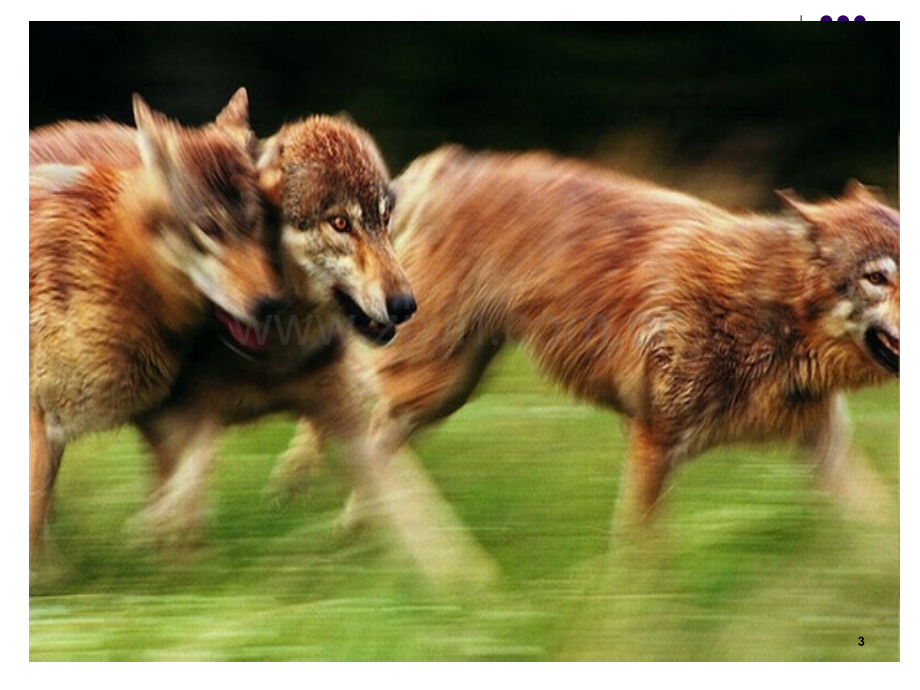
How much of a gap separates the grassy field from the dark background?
91cm

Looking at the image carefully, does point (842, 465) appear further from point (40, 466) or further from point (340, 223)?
point (40, 466)


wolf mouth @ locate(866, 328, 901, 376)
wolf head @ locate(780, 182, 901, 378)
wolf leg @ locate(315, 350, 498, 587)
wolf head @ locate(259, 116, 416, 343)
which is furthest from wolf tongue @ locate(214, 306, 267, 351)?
wolf mouth @ locate(866, 328, 901, 376)

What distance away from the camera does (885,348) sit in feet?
20.3

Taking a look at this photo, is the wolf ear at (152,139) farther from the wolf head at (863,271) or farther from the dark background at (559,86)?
the wolf head at (863,271)

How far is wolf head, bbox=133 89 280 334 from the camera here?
5734 millimetres

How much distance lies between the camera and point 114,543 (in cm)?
618

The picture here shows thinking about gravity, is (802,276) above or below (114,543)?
above

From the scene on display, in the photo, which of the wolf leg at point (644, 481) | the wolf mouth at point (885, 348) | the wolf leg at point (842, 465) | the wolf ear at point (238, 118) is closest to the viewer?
the wolf ear at point (238, 118)

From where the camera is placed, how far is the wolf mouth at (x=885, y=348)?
613cm

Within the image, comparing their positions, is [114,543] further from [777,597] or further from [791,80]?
[791,80]

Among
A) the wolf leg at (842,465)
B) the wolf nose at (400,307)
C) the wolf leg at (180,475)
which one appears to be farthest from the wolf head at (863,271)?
the wolf leg at (180,475)

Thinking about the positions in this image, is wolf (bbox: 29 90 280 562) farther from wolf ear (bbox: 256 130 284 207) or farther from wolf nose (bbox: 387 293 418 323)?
wolf nose (bbox: 387 293 418 323)

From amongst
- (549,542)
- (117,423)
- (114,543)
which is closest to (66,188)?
(117,423)

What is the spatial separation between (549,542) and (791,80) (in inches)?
76.3
